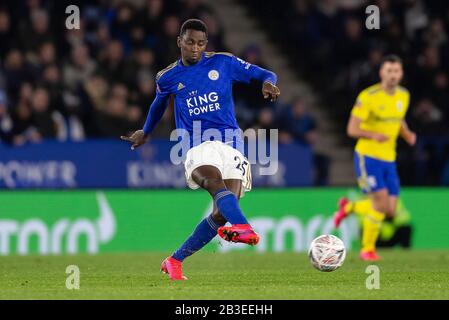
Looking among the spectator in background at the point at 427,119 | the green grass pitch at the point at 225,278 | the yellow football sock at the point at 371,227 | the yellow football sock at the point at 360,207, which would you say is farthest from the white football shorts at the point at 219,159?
the spectator in background at the point at 427,119

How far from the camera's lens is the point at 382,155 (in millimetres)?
13383

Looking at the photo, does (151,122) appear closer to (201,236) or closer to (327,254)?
(201,236)

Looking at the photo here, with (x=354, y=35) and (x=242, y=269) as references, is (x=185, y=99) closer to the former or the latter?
(x=242, y=269)

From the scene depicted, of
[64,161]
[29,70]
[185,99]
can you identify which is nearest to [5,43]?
[29,70]

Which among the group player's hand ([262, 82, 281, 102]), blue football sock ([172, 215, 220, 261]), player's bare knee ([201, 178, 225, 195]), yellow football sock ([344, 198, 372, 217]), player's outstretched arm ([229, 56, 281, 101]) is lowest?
yellow football sock ([344, 198, 372, 217])

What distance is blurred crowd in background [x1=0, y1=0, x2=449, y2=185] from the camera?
51.9 ft

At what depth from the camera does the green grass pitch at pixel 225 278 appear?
802cm

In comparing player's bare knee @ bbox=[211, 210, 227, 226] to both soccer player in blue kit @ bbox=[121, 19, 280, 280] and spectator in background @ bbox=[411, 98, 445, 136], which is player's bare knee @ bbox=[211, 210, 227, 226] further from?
spectator in background @ bbox=[411, 98, 445, 136]

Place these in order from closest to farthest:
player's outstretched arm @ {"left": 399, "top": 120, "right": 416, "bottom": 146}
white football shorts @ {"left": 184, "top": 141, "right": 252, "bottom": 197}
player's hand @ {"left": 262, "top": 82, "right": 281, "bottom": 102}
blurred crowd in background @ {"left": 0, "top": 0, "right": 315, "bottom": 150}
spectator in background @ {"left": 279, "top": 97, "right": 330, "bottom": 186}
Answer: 1. player's hand @ {"left": 262, "top": 82, "right": 281, "bottom": 102}
2. white football shorts @ {"left": 184, "top": 141, "right": 252, "bottom": 197}
3. player's outstretched arm @ {"left": 399, "top": 120, "right": 416, "bottom": 146}
4. blurred crowd in background @ {"left": 0, "top": 0, "right": 315, "bottom": 150}
5. spectator in background @ {"left": 279, "top": 97, "right": 330, "bottom": 186}

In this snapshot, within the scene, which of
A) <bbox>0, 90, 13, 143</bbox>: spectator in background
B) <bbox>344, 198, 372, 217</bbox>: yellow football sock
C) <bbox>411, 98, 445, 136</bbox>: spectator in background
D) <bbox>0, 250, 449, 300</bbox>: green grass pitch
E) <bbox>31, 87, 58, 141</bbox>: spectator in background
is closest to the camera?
<bbox>0, 250, 449, 300</bbox>: green grass pitch

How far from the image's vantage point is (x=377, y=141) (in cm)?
1309

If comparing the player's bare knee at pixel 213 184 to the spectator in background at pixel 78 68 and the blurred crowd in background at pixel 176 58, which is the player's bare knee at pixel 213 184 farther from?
the spectator in background at pixel 78 68

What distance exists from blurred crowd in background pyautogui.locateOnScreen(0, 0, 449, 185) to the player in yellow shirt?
3093 mm

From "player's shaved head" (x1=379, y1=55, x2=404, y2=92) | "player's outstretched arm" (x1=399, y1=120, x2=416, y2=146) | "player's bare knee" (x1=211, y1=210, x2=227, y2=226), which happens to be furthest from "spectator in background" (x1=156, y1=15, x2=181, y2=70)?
"player's bare knee" (x1=211, y1=210, x2=227, y2=226)
